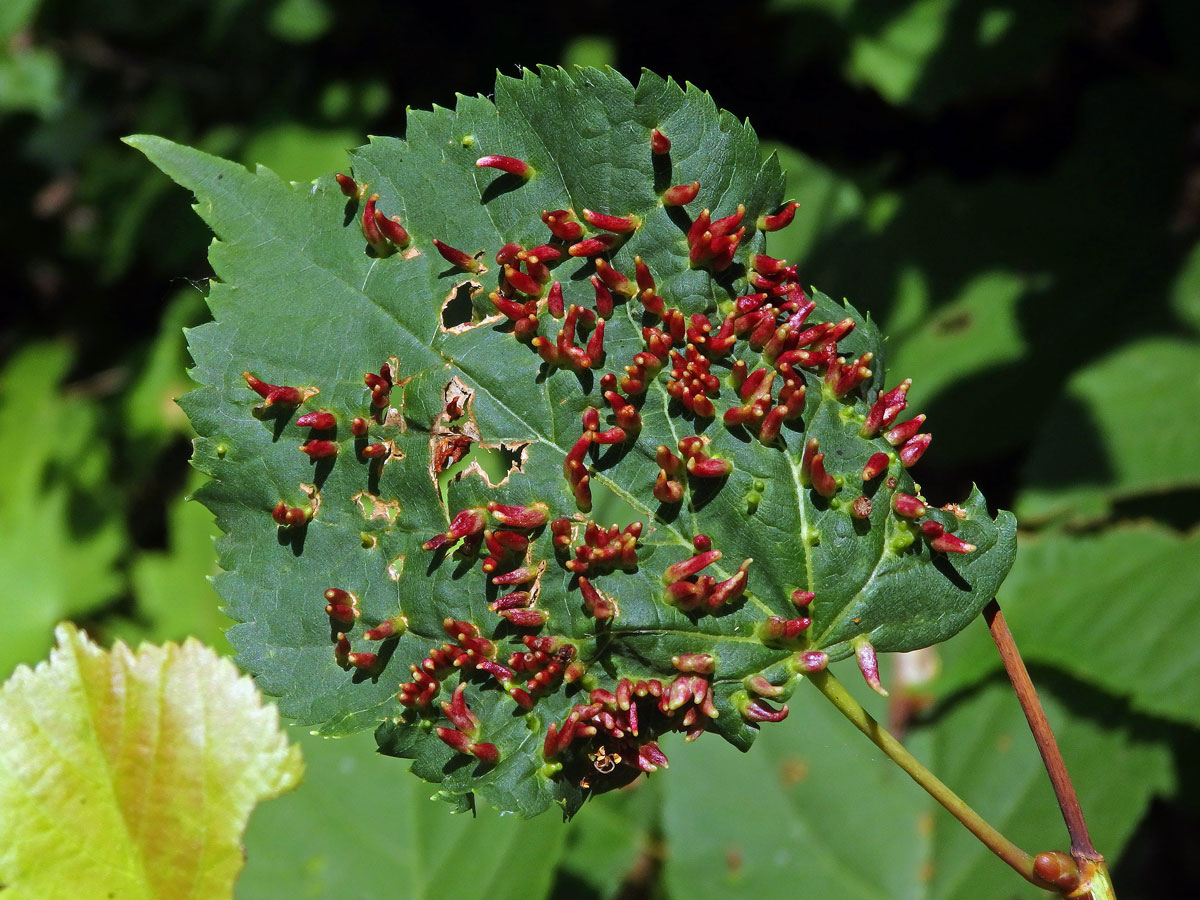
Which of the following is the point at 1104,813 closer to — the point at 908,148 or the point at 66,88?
the point at 908,148

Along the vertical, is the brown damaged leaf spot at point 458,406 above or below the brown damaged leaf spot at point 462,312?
below

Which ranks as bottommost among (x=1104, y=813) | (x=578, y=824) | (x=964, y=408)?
(x=578, y=824)

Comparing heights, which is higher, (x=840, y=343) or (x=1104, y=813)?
(x=840, y=343)

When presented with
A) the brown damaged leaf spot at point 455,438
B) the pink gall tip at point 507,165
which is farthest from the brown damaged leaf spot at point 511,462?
the pink gall tip at point 507,165

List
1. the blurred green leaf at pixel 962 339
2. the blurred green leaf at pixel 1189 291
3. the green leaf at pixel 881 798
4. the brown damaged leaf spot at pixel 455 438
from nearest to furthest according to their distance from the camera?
the brown damaged leaf spot at pixel 455 438
the green leaf at pixel 881 798
the blurred green leaf at pixel 1189 291
the blurred green leaf at pixel 962 339

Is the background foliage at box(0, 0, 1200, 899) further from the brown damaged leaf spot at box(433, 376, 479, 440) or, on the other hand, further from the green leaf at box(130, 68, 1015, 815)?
the brown damaged leaf spot at box(433, 376, 479, 440)

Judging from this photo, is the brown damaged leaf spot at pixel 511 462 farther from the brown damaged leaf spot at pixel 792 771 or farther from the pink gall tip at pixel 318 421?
the brown damaged leaf spot at pixel 792 771

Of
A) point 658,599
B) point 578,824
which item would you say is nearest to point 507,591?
point 658,599
